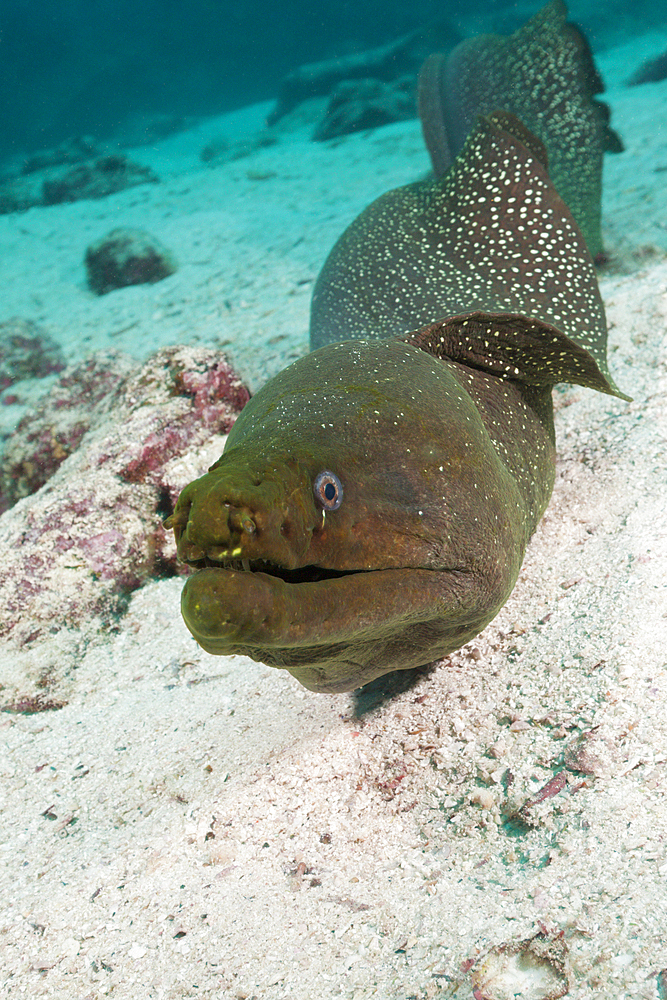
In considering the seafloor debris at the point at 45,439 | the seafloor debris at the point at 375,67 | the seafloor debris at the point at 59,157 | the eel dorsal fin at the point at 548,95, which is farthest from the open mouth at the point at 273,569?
the seafloor debris at the point at 59,157

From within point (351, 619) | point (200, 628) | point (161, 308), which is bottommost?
point (161, 308)

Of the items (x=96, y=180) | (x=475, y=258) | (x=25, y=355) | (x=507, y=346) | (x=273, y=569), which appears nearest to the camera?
(x=273, y=569)

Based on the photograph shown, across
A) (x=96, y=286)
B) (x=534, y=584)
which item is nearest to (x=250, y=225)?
(x=96, y=286)

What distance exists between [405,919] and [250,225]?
1207 cm

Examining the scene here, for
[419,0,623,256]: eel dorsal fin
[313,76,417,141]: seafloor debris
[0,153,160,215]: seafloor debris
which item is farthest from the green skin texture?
[0,153,160,215]: seafloor debris

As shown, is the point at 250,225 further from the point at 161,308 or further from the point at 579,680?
the point at 579,680

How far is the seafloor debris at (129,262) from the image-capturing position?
10758 millimetres

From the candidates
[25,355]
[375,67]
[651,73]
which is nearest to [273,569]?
[25,355]

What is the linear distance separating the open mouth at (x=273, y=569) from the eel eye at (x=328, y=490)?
144 millimetres

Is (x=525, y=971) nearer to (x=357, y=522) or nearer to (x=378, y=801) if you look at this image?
(x=378, y=801)

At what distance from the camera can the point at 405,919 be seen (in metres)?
1.46

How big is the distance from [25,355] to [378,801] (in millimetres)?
9274

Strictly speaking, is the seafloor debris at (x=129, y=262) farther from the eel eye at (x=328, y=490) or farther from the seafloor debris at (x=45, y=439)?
the eel eye at (x=328, y=490)

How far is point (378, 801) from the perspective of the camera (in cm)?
186
